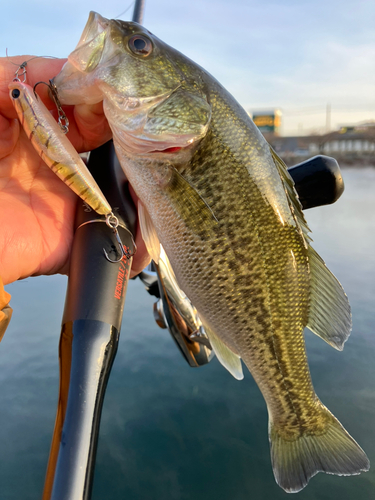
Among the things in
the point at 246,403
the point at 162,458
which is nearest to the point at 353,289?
the point at 246,403

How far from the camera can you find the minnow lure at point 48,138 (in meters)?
0.93

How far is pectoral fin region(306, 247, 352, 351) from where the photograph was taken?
1.15 meters

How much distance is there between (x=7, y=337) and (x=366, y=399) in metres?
3.14

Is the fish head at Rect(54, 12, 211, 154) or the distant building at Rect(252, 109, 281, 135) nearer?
the fish head at Rect(54, 12, 211, 154)

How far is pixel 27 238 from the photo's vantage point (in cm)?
130

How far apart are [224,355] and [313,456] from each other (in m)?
0.47

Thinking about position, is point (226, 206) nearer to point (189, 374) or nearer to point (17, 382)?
point (189, 374)

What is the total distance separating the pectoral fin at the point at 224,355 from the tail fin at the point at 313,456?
10.3 inches

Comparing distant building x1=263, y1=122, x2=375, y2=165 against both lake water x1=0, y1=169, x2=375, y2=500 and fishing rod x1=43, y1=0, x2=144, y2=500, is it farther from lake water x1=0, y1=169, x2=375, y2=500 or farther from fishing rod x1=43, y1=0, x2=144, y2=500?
fishing rod x1=43, y1=0, x2=144, y2=500

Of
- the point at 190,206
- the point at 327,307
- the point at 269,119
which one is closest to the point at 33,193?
the point at 190,206

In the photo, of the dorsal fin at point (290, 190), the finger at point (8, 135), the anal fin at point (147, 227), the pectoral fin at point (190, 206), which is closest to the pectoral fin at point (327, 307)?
the dorsal fin at point (290, 190)

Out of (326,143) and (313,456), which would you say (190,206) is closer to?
(313,456)

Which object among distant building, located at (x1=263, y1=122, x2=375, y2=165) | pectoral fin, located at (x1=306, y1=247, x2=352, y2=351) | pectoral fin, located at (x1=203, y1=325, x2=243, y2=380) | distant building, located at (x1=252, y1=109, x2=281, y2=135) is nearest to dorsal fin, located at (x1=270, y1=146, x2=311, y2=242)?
pectoral fin, located at (x1=306, y1=247, x2=352, y2=351)

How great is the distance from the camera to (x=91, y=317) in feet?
3.63
